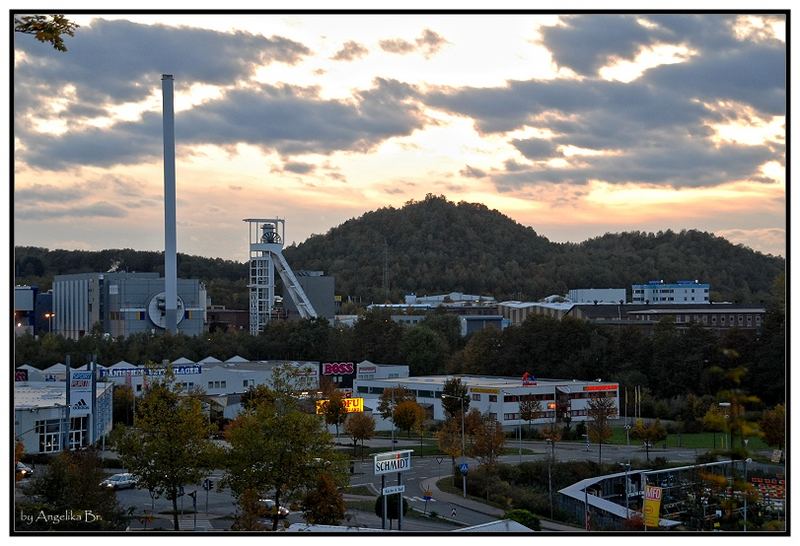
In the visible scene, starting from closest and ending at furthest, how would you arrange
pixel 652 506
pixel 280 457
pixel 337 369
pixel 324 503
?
pixel 324 503
pixel 280 457
pixel 652 506
pixel 337 369

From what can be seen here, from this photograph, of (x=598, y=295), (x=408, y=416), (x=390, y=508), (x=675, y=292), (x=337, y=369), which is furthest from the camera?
(x=675, y=292)

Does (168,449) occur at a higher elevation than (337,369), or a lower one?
lower

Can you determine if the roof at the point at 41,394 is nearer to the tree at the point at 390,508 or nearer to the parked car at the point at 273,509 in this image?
the parked car at the point at 273,509

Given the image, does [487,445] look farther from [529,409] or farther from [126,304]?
[126,304]

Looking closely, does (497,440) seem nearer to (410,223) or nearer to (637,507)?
(637,507)

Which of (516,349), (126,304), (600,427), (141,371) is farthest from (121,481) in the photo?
(126,304)

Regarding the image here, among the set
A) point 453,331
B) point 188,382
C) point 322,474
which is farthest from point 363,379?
point 322,474
